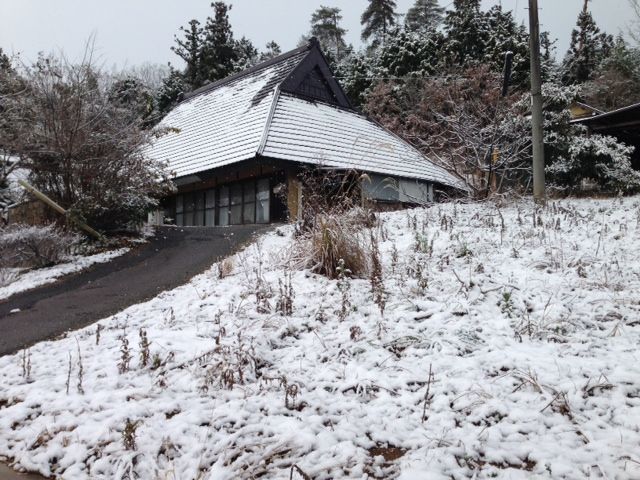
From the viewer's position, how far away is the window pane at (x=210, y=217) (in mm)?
13512

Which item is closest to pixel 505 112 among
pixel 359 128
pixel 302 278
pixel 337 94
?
pixel 359 128

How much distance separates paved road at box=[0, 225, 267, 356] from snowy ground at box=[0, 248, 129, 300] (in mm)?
202

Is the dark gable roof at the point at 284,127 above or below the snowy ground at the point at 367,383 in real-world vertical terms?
above

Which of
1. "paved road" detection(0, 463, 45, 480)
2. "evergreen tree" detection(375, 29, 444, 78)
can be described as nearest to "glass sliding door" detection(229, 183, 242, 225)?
"paved road" detection(0, 463, 45, 480)

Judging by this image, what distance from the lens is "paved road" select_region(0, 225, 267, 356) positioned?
15.0ft

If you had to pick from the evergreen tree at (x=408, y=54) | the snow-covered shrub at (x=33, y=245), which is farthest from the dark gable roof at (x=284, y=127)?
the evergreen tree at (x=408, y=54)

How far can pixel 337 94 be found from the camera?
56.1 ft

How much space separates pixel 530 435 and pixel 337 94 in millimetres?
16587

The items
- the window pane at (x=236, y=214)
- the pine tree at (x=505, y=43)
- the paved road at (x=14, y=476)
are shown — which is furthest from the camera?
the pine tree at (x=505, y=43)

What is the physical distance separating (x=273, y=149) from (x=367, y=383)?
937cm

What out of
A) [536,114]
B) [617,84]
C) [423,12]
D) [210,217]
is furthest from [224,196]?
[423,12]

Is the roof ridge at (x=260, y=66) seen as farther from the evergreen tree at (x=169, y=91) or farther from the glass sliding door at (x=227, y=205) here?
the evergreen tree at (x=169, y=91)

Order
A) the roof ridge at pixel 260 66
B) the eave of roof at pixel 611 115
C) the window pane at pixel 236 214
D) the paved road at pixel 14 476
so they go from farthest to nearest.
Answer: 1. the roof ridge at pixel 260 66
2. the window pane at pixel 236 214
3. the eave of roof at pixel 611 115
4. the paved road at pixel 14 476

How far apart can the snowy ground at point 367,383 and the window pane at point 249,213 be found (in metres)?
8.25
